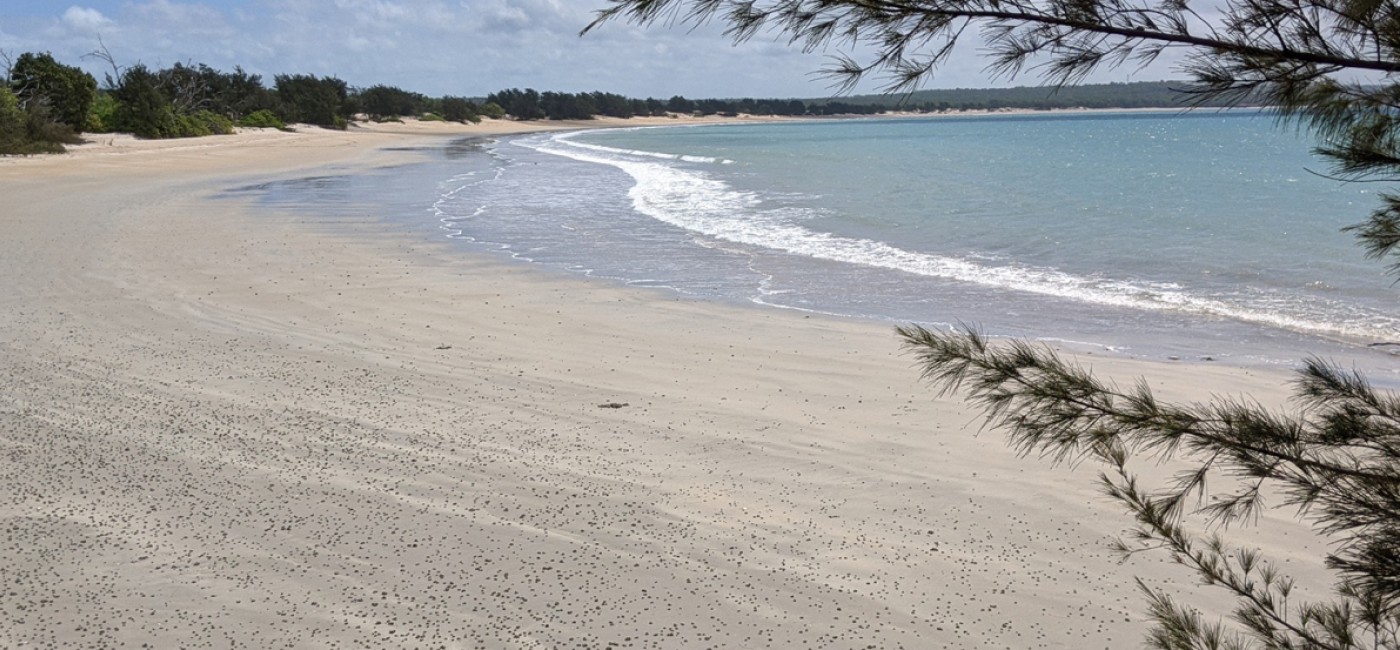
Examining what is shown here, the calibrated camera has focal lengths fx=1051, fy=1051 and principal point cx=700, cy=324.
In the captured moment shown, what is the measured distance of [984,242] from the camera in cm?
1495

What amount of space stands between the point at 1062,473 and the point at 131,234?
12.7 meters

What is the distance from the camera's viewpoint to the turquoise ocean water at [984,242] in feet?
29.7

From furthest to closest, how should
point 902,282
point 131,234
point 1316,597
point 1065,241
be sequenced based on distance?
point 1065,241 → point 131,234 → point 902,282 → point 1316,597

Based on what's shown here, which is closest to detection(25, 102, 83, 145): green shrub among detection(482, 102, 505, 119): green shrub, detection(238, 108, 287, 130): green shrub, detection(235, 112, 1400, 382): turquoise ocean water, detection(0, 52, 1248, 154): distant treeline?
detection(0, 52, 1248, 154): distant treeline

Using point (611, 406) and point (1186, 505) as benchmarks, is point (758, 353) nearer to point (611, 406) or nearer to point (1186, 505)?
point (611, 406)

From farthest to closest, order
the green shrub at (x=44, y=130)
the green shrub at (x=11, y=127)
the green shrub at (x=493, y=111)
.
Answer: the green shrub at (x=493, y=111) → the green shrub at (x=44, y=130) → the green shrub at (x=11, y=127)

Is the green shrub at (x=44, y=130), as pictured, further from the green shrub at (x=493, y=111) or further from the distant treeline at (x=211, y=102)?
the green shrub at (x=493, y=111)

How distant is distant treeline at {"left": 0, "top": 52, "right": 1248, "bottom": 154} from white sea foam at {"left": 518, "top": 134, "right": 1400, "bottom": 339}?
1.91m

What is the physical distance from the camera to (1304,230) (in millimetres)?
15641

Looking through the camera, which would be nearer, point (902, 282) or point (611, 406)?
point (611, 406)

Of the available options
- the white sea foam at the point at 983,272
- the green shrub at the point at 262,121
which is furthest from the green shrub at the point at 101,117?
the white sea foam at the point at 983,272

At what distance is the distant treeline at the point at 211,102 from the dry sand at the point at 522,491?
1.75 metres

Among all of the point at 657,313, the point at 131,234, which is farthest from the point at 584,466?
the point at 131,234

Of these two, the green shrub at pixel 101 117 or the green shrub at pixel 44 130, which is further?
the green shrub at pixel 101 117
